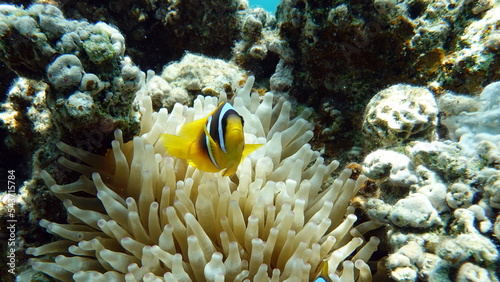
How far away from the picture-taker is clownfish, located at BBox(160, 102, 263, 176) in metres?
1.55

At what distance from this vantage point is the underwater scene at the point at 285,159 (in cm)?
164

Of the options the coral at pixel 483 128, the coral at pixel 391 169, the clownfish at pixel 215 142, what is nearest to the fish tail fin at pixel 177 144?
the clownfish at pixel 215 142

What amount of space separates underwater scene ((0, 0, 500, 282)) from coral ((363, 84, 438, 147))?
0.01m

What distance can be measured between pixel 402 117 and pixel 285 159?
0.82 m

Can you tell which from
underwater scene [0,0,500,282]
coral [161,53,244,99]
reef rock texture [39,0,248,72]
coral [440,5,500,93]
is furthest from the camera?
reef rock texture [39,0,248,72]

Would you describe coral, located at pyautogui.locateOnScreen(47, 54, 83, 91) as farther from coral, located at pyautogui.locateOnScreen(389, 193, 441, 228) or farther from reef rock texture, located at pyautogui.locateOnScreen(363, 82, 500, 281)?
coral, located at pyautogui.locateOnScreen(389, 193, 441, 228)

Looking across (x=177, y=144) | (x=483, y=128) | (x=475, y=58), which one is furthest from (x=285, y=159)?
(x=475, y=58)

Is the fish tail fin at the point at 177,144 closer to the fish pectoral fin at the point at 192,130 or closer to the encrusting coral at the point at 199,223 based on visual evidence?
the fish pectoral fin at the point at 192,130

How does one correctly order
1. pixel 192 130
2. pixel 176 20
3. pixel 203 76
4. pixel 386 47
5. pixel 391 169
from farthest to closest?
pixel 176 20
pixel 203 76
pixel 386 47
pixel 391 169
pixel 192 130

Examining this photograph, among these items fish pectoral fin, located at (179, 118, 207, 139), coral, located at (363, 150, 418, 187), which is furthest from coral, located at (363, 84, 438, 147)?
fish pectoral fin, located at (179, 118, 207, 139)

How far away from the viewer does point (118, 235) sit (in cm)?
178

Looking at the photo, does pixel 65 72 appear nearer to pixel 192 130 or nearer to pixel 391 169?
pixel 192 130

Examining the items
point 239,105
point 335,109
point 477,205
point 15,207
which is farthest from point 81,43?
point 477,205

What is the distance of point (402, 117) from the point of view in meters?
1.99
